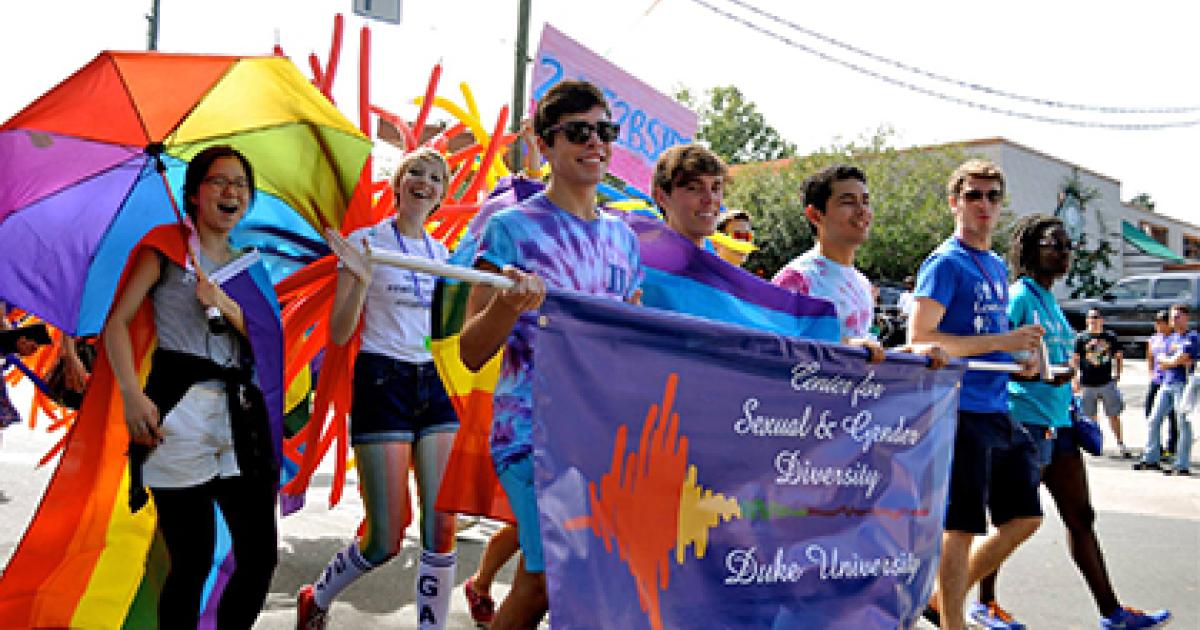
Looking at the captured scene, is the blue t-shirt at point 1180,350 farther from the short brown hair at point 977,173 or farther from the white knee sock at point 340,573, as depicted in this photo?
the white knee sock at point 340,573

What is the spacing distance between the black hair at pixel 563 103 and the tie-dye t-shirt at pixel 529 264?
0.22 metres

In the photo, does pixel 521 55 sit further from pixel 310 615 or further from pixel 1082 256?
pixel 1082 256

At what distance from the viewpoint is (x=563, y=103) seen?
2.99m

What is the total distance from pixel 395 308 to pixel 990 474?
8.11 ft

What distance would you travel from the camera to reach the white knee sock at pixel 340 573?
3959 mm

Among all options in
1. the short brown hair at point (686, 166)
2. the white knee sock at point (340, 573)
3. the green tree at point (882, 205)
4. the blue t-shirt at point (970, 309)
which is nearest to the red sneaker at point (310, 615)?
the white knee sock at point (340, 573)

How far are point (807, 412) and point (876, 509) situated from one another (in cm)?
50

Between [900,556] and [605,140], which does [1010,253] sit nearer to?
[900,556]

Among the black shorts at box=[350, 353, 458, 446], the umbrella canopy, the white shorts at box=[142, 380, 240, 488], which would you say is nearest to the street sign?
the umbrella canopy

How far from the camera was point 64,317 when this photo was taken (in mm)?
3502

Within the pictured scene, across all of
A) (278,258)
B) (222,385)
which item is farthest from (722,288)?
(278,258)

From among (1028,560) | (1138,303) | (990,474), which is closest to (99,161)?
(990,474)

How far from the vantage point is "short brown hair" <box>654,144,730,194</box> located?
3.61 m

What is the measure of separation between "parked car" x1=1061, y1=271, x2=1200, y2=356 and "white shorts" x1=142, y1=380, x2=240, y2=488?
24.7 metres
